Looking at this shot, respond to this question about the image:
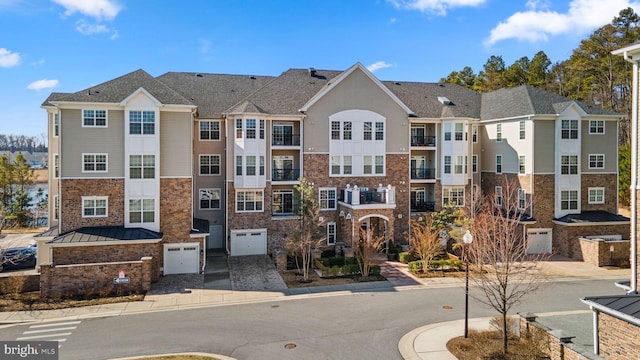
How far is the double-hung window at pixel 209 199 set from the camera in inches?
1178

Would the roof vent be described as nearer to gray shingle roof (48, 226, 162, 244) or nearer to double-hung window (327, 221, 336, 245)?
double-hung window (327, 221, 336, 245)

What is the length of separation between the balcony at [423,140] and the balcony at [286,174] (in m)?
9.84

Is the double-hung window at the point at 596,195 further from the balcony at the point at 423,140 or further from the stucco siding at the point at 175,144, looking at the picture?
the stucco siding at the point at 175,144

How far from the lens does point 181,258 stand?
79.4 ft

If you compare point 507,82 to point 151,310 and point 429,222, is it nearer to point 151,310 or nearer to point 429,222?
point 429,222

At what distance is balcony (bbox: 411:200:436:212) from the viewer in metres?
31.8

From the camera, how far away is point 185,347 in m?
14.0

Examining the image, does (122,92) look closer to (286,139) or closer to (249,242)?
(286,139)

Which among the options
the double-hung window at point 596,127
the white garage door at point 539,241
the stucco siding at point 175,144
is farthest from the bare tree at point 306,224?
the double-hung window at point 596,127

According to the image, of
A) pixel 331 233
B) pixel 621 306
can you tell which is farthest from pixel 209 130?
pixel 621 306

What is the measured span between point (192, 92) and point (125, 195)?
36.1 feet

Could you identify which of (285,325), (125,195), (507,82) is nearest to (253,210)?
(125,195)

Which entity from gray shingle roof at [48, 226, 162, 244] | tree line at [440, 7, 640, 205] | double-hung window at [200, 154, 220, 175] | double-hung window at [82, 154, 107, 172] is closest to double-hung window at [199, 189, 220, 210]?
double-hung window at [200, 154, 220, 175]

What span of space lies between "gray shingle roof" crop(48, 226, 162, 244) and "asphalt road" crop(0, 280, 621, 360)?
19.1ft
